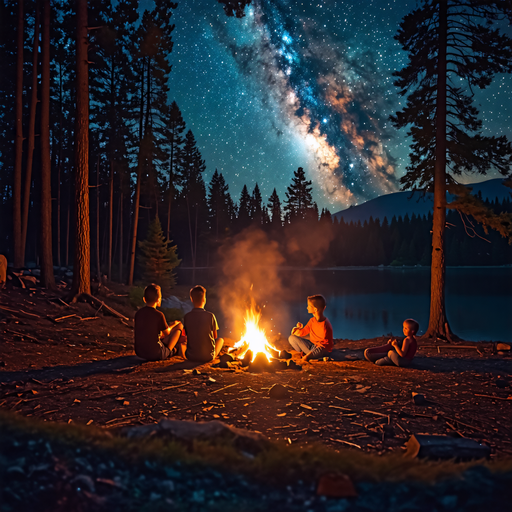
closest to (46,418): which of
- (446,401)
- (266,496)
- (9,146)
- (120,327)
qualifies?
(266,496)

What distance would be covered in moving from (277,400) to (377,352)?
12.7ft

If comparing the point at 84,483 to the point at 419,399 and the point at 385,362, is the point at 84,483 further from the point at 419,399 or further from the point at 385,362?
the point at 385,362

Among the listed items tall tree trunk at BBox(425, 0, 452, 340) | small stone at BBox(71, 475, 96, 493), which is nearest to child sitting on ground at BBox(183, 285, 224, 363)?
small stone at BBox(71, 475, 96, 493)

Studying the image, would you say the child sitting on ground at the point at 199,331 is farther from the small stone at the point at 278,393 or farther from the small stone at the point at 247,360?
the small stone at the point at 278,393

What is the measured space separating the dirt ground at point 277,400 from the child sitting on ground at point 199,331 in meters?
0.34

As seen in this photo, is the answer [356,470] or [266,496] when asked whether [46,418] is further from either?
[356,470]

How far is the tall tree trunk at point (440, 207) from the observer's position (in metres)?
12.5

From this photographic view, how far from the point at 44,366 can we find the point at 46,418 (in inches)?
121

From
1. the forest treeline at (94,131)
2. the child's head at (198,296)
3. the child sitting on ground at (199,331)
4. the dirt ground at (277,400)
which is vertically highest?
the forest treeline at (94,131)

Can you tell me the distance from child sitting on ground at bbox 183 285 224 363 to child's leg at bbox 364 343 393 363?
3.52 m

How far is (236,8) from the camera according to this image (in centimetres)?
1110

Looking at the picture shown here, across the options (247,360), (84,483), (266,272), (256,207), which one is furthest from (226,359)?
(256,207)

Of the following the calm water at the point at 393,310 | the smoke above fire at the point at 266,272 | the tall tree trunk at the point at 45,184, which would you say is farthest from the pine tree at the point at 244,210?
the tall tree trunk at the point at 45,184

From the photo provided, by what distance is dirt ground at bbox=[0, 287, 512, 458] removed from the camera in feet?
14.8
